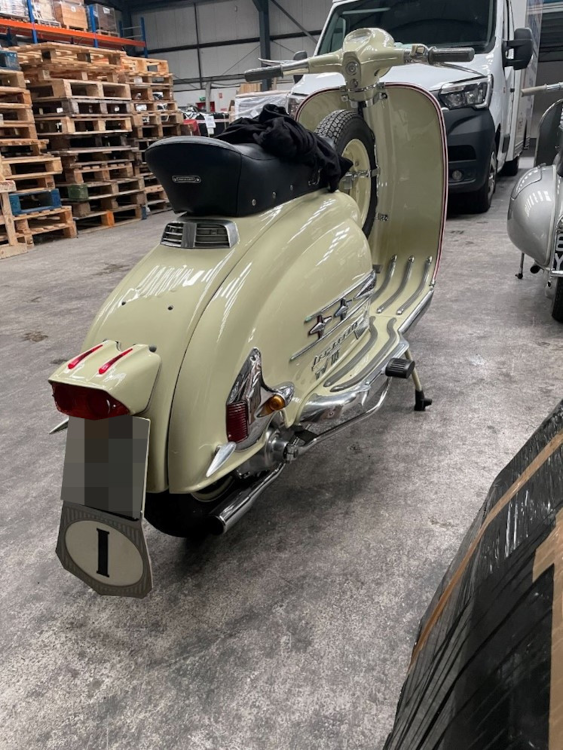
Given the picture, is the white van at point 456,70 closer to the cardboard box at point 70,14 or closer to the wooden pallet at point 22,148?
the wooden pallet at point 22,148

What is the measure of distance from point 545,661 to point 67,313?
3893 mm

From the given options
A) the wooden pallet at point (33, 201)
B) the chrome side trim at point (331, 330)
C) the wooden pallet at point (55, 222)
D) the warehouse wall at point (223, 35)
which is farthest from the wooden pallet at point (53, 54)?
the warehouse wall at point (223, 35)

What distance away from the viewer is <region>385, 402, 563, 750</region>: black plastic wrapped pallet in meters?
0.55

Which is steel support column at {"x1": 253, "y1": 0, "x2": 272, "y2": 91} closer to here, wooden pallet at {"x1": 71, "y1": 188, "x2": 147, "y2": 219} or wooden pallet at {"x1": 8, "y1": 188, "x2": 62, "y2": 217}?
wooden pallet at {"x1": 71, "y1": 188, "x2": 147, "y2": 219}

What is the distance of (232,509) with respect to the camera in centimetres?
144

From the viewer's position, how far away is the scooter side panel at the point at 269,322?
4.29 ft

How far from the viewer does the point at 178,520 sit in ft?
4.75

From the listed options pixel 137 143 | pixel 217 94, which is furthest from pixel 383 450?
pixel 217 94

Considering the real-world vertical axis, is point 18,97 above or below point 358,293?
above

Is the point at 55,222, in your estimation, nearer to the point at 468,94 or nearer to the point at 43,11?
the point at 468,94

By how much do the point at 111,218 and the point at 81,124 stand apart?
1.13 meters

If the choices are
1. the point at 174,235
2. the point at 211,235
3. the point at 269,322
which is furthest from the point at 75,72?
the point at 269,322

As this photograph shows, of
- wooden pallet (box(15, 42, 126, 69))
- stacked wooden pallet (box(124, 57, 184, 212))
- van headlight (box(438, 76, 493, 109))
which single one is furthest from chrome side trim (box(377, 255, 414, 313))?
stacked wooden pallet (box(124, 57, 184, 212))

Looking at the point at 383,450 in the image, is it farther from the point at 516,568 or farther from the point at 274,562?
the point at 516,568
